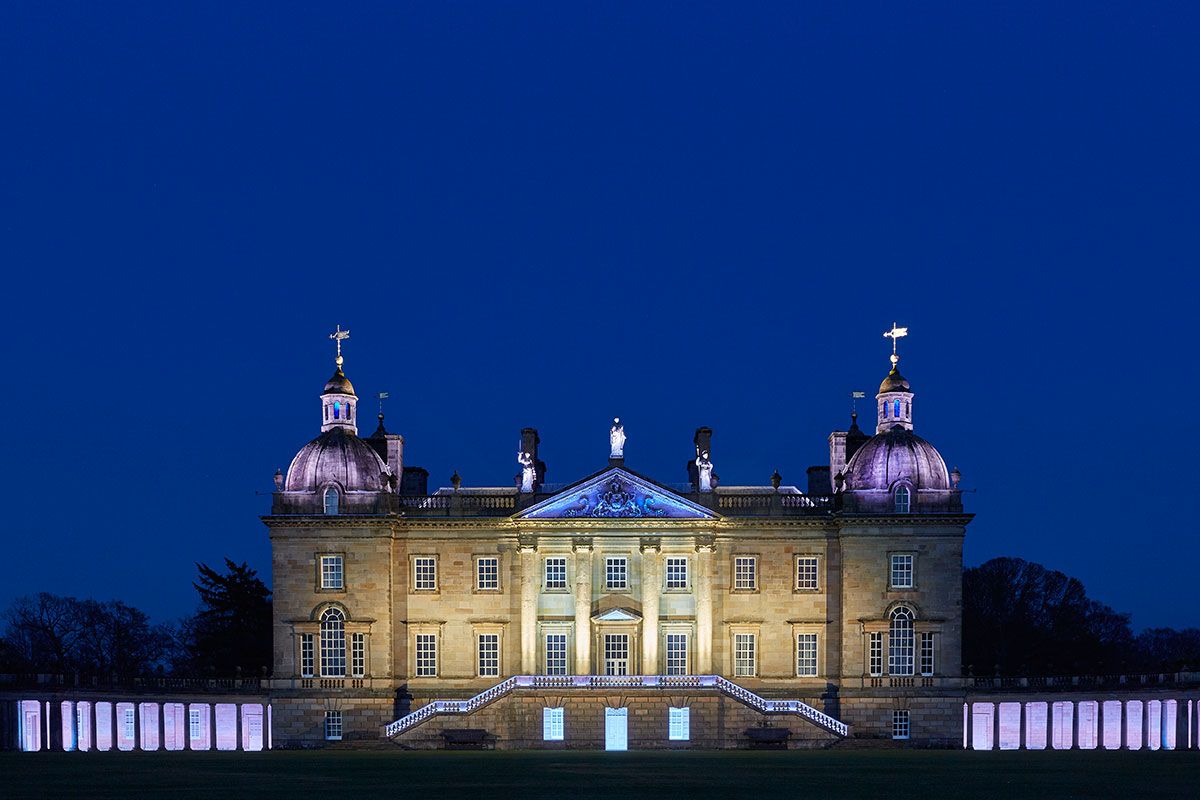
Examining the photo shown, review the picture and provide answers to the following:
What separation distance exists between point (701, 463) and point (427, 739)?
50.0 ft

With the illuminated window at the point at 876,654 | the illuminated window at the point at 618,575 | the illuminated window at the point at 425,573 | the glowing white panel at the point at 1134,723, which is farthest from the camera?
the illuminated window at the point at 425,573

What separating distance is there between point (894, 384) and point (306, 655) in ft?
81.8

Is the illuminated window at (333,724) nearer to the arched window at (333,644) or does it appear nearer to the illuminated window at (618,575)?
the arched window at (333,644)

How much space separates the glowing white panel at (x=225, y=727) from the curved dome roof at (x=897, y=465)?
83.0 feet

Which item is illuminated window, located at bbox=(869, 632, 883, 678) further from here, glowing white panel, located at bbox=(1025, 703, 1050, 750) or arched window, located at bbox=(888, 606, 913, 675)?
glowing white panel, located at bbox=(1025, 703, 1050, 750)

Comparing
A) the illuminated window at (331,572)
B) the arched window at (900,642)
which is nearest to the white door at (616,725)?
the arched window at (900,642)

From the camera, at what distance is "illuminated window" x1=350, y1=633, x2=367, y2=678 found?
72.8 metres

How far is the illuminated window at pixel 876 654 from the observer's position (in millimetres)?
72750

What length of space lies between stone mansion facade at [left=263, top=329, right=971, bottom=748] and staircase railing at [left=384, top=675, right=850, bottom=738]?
1532mm

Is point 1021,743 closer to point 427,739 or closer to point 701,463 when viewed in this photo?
point 701,463

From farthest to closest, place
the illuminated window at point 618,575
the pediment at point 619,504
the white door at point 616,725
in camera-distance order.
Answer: the illuminated window at point 618,575, the pediment at point 619,504, the white door at point 616,725

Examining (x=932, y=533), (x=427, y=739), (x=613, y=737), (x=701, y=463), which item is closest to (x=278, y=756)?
(x=427, y=739)

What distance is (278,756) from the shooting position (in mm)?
60625

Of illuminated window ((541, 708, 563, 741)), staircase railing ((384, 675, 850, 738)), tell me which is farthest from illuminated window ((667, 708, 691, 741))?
illuminated window ((541, 708, 563, 741))
